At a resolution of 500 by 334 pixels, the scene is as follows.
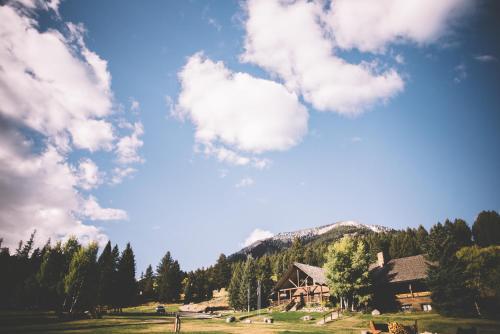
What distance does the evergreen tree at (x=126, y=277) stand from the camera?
56375 millimetres

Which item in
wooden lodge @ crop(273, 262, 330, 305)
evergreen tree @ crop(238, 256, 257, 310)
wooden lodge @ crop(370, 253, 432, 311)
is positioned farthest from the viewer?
evergreen tree @ crop(238, 256, 257, 310)

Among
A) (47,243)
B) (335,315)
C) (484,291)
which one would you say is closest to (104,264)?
(47,243)

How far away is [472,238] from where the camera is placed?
91250 millimetres

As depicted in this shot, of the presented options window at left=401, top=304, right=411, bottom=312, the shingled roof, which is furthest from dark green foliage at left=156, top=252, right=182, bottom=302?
window at left=401, top=304, right=411, bottom=312

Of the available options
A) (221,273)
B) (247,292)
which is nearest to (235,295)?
(247,292)

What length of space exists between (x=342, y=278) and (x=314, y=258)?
74455mm

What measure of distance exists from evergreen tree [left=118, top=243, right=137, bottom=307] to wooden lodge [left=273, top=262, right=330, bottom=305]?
1152 inches

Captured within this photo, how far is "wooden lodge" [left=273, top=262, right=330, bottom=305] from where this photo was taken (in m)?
46.8

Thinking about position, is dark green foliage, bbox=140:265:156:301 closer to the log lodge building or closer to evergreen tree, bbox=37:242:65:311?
evergreen tree, bbox=37:242:65:311

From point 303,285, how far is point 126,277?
35844mm

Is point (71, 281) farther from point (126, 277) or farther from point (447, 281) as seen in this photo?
point (447, 281)

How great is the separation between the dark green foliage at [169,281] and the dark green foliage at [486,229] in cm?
9014

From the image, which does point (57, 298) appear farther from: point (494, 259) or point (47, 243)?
point (494, 259)

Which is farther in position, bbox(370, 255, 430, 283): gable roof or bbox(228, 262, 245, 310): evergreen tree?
bbox(228, 262, 245, 310): evergreen tree
